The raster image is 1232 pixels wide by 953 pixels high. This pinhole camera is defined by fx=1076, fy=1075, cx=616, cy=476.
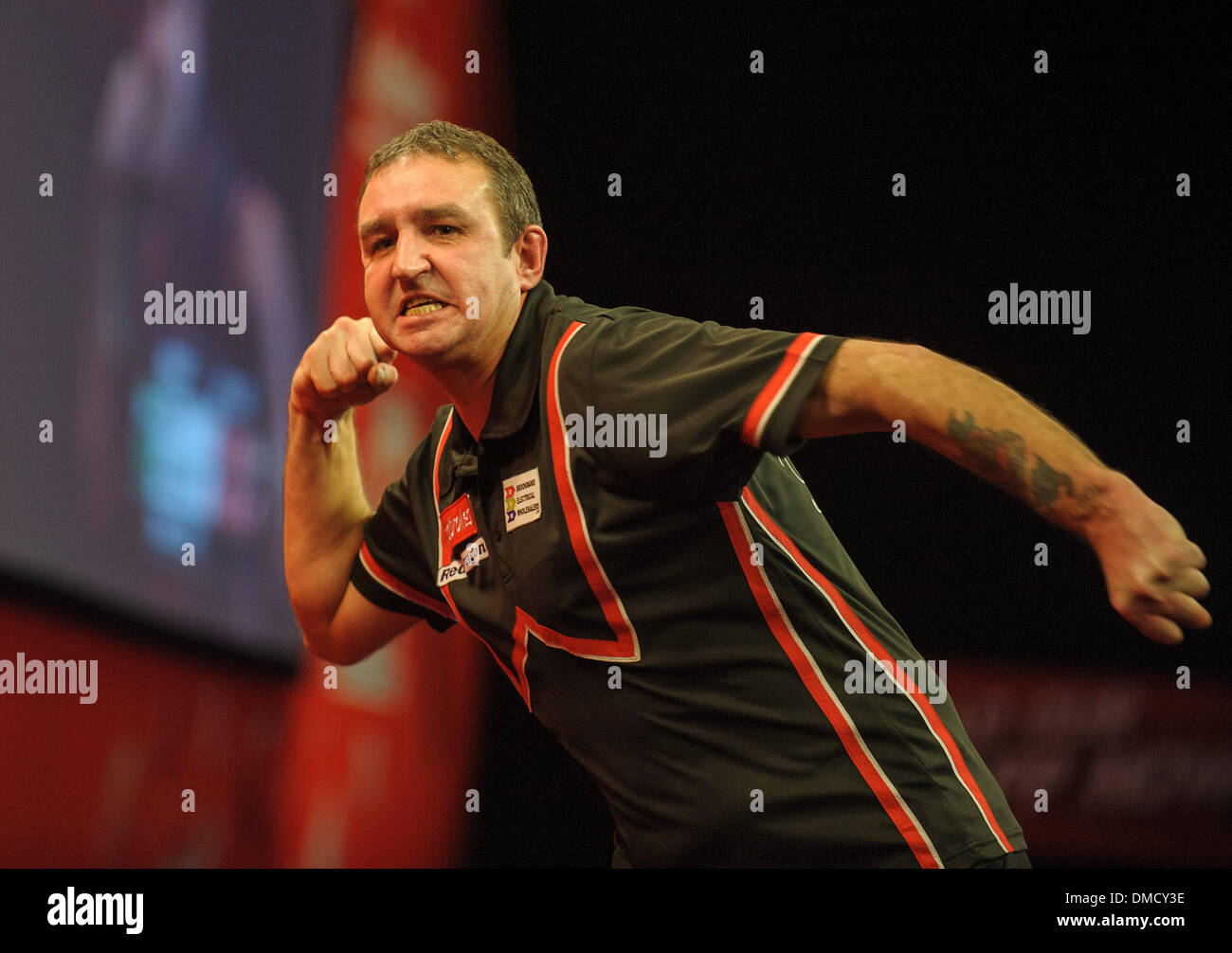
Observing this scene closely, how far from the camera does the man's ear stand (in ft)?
5.25

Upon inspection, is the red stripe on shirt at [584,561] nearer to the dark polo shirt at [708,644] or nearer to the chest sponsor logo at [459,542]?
the dark polo shirt at [708,644]

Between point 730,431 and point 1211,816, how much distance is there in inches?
73.0

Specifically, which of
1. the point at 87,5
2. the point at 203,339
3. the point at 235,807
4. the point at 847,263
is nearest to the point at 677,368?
the point at 847,263

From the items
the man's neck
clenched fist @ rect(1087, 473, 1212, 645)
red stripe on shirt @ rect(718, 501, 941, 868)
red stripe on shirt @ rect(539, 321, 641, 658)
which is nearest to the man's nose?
the man's neck

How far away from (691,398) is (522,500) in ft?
1.03

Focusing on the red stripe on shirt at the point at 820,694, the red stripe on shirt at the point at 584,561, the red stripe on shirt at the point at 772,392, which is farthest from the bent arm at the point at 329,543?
the red stripe on shirt at the point at 772,392

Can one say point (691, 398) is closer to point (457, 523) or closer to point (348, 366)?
point (457, 523)

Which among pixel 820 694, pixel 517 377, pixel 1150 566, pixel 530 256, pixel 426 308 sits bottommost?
pixel 820 694

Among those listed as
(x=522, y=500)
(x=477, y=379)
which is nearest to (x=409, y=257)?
(x=477, y=379)

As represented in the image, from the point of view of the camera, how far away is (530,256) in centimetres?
161

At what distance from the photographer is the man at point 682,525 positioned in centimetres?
114

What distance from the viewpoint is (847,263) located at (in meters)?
2.49

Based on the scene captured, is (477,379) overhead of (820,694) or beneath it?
overhead

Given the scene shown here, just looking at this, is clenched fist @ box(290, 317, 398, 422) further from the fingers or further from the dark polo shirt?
the dark polo shirt
